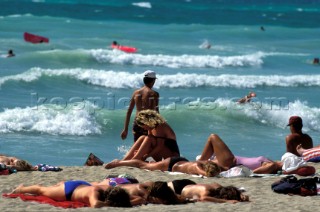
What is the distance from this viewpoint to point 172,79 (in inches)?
947

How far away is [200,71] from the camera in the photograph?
27.8 m

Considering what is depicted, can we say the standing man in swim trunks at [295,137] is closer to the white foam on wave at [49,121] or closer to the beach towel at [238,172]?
the beach towel at [238,172]

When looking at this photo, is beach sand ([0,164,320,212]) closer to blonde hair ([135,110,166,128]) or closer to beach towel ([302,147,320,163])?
beach towel ([302,147,320,163])

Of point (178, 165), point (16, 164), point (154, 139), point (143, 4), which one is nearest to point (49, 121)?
point (16, 164)

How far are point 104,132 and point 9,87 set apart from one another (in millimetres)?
5634

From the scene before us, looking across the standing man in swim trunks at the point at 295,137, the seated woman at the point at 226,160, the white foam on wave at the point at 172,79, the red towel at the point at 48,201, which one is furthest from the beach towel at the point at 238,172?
the white foam on wave at the point at 172,79

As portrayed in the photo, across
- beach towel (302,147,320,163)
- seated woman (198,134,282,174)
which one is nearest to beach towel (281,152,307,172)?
seated woman (198,134,282,174)

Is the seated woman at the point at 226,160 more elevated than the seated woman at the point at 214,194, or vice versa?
the seated woman at the point at 226,160

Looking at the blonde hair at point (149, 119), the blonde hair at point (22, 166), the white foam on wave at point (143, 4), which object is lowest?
the blonde hair at point (22, 166)

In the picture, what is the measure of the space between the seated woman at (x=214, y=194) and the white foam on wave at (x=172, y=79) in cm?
1363

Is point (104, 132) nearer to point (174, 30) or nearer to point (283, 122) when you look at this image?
point (283, 122)

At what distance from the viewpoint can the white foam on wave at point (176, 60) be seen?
2864 centimetres

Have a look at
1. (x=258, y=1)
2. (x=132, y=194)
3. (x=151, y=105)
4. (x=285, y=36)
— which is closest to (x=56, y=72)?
(x=151, y=105)

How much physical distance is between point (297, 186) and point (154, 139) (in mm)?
2150
